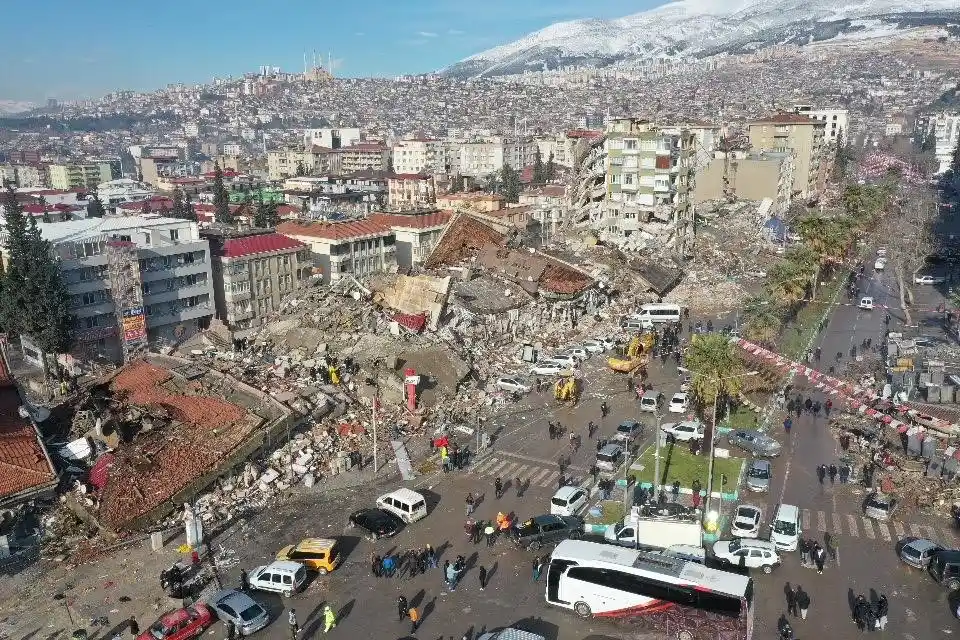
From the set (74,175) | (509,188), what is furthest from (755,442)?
(74,175)

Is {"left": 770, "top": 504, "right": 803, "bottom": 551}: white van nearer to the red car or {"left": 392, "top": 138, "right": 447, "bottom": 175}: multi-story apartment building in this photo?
the red car

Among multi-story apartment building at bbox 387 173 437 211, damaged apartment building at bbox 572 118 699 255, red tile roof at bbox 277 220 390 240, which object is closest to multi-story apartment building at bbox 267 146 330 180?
multi-story apartment building at bbox 387 173 437 211

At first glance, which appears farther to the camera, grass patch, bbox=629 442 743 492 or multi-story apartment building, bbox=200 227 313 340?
multi-story apartment building, bbox=200 227 313 340

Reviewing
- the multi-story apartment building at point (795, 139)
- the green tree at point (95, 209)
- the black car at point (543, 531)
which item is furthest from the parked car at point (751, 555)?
the multi-story apartment building at point (795, 139)

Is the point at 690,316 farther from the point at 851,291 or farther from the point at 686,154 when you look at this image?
the point at 686,154

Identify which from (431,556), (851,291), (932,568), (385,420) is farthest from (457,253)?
(932,568)

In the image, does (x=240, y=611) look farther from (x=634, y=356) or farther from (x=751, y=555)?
(x=634, y=356)
